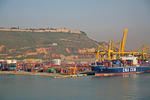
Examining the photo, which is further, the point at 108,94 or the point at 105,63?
the point at 105,63

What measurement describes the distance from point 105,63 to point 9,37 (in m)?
61.2

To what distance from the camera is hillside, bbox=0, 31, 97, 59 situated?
3674 inches

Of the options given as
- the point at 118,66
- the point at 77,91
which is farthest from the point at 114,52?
the point at 77,91

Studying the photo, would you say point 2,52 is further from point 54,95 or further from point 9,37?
point 54,95

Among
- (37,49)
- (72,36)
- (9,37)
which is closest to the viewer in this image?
(37,49)

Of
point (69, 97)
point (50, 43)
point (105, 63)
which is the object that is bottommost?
point (69, 97)

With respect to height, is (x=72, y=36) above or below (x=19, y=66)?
above

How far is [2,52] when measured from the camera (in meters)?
91.9

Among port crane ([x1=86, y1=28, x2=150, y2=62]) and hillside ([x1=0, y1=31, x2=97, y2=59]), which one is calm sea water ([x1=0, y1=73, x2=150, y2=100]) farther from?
hillside ([x1=0, y1=31, x2=97, y2=59])

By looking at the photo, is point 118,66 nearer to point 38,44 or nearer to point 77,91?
point 77,91

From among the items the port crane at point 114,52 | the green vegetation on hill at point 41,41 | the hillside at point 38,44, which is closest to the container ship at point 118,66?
the port crane at point 114,52

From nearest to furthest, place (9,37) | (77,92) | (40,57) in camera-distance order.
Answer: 1. (77,92)
2. (40,57)
3. (9,37)

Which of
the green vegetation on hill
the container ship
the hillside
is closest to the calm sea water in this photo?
the container ship

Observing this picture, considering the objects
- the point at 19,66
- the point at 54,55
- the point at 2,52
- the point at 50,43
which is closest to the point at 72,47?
the point at 50,43
